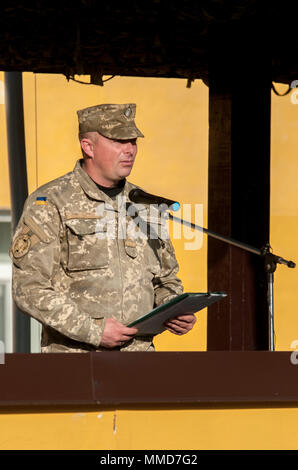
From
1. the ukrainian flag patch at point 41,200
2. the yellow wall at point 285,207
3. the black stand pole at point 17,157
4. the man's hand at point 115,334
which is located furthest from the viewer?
the yellow wall at point 285,207

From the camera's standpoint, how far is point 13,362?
369cm

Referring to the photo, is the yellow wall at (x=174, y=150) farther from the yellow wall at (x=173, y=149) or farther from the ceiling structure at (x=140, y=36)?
the ceiling structure at (x=140, y=36)

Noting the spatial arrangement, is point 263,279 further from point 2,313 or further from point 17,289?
point 2,313

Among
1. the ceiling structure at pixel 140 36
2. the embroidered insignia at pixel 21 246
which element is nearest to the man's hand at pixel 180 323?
the embroidered insignia at pixel 21 246

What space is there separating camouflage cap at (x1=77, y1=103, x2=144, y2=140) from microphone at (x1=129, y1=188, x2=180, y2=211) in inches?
7.4

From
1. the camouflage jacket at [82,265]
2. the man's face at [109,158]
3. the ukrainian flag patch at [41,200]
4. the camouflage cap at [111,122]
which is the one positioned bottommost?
the camouflage jacket at [82,265]

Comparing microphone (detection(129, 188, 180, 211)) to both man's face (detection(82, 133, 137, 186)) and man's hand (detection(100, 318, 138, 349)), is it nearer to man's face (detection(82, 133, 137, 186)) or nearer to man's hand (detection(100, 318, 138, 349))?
man's face (detection(82, 133, 137, 186))

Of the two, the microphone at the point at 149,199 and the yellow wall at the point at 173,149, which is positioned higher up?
the yellow wall at the point at 173,149

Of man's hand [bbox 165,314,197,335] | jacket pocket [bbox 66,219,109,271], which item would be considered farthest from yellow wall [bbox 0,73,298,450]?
man's hand [bbox 165,314,197,335]

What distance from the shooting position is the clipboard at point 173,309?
12.4 ft

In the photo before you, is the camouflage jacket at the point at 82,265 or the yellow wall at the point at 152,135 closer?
the camouflage jacket at the point at 82,265

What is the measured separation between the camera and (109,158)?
4.27 meters

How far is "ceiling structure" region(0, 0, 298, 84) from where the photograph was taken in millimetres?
4566

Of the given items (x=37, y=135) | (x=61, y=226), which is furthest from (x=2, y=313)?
(x=61, y=226)
